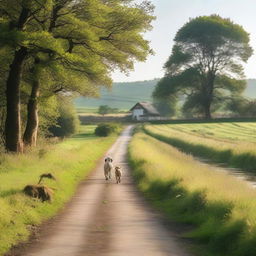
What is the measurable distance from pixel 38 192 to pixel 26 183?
2.39m

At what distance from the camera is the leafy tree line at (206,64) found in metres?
97.5

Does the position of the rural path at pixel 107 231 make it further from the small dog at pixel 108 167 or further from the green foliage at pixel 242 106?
the green foliage at pixel 242 106

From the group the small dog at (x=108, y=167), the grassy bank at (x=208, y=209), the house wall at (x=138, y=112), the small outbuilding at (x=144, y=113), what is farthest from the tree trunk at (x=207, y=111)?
the grassy bank at (x=208, y=209)

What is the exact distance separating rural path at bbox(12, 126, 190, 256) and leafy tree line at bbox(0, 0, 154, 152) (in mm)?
10519

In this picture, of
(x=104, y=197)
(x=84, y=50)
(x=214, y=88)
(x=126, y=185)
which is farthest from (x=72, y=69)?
(x=214, y=88)

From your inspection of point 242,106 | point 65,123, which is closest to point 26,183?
point 65,123

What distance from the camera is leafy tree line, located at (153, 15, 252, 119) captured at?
3839 inches

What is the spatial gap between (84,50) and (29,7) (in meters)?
6.78

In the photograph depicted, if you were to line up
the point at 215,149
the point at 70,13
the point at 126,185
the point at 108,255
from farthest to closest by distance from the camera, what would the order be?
the point at 215,149 < the point at 70,13 < the point at 126,185 < the point at 108,255

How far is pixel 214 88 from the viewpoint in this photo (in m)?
99.2

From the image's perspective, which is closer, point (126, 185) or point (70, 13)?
point (126, 185)

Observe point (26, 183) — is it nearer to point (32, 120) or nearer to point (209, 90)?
point (32, 120)

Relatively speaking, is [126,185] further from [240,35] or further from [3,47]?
[240,35]

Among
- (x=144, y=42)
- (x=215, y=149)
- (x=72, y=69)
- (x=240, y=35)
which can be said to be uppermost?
(x=240, y=35)
